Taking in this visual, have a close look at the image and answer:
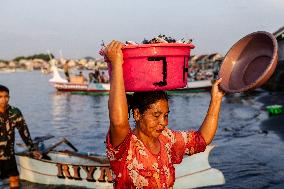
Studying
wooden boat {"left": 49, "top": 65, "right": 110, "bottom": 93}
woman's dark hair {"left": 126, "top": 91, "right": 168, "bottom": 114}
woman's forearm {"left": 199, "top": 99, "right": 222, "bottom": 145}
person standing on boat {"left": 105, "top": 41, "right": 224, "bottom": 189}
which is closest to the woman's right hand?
person standing on boat {"left": 105, "top": 41, "right": 224, "bottom": 189}

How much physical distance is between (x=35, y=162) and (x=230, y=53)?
829 cm

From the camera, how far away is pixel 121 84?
2.30 meters

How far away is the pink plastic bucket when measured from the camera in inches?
102

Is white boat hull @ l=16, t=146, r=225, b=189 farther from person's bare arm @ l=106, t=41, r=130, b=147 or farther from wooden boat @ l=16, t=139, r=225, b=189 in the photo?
person's bare arm @ l=106, t=41, r=130, b=147

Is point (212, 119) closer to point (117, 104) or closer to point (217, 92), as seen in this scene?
point (217, 92)

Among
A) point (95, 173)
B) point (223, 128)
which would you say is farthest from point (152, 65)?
point (223, 128)

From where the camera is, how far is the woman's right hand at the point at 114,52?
2354mm

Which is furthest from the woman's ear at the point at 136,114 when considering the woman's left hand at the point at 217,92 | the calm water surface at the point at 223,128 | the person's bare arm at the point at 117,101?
the calm water surface at the point at 223,128

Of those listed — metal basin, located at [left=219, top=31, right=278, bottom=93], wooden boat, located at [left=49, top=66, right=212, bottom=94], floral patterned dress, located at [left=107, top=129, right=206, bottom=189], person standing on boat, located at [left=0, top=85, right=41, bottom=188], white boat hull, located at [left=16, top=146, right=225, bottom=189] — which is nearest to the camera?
floral patterned dress, located at [left=107, top=129, right=206, bottom=189]

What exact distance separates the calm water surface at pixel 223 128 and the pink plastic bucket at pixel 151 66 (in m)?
8.27

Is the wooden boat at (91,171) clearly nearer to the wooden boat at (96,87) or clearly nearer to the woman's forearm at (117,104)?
the woman's forearm at (117,104)

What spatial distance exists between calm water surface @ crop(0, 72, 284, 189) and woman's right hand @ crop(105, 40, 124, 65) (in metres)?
8.68

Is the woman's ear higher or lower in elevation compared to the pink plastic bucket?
lower

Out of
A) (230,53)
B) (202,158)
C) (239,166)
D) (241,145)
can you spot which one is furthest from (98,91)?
(230,53)
